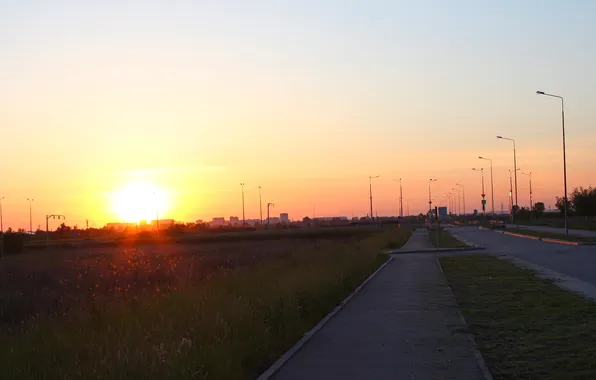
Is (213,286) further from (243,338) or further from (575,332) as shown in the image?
(575,332)

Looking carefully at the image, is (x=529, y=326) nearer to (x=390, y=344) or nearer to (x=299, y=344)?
Result: (x=390, y=344)

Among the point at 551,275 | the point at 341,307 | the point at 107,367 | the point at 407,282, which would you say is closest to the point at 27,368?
the point at 107,367

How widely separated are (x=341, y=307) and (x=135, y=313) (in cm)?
693

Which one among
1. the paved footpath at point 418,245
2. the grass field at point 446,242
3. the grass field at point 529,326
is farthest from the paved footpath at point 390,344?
the grass field at point 446,242

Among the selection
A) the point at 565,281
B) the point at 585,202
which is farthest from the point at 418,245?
the point at 585,202

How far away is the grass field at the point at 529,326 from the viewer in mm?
10281

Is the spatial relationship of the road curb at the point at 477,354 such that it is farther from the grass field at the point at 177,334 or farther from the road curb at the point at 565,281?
the road curb at the point at 565,281

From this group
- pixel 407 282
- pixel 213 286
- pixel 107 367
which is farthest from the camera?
pixel 407 282

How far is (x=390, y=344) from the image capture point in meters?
12.5

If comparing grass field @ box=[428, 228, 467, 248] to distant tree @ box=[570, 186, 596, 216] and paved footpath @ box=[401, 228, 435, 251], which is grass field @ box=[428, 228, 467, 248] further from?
distant tree @ box=[570, 186, 596, 216]

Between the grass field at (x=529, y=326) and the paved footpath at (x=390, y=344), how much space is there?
1.51 feet

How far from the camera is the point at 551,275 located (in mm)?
25938

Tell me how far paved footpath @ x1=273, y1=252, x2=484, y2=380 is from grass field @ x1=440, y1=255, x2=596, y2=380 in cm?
46

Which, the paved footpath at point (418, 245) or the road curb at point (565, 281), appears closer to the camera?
the road curb at point (565, 281)
